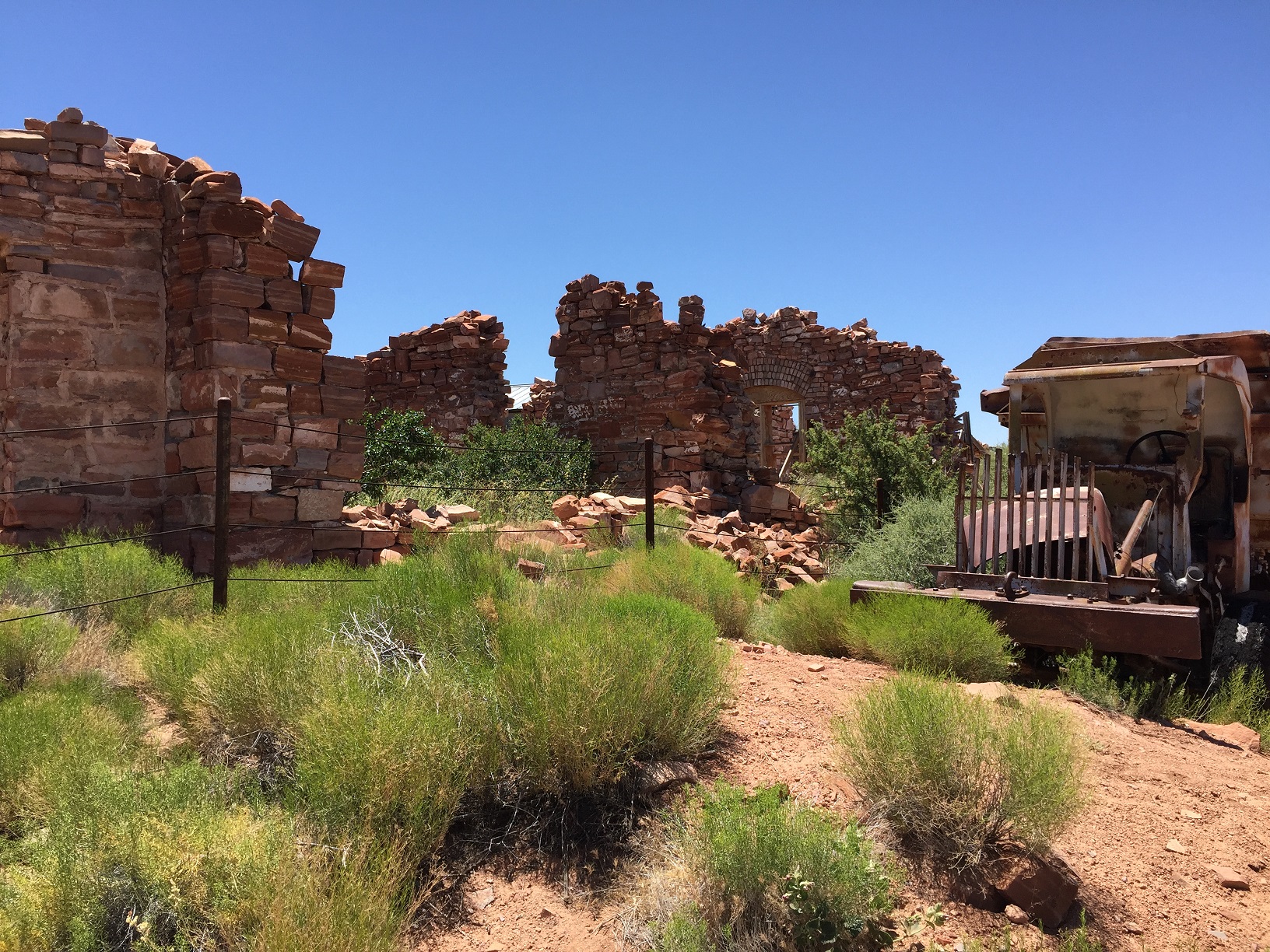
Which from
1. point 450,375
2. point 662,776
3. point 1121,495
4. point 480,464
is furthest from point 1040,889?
point 450,375

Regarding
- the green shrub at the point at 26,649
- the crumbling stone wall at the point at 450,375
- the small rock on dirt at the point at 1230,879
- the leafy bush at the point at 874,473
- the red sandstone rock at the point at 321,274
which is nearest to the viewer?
the small rock on dirt at the point at 1230,879

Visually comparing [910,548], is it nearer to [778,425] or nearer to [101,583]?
[101,583]

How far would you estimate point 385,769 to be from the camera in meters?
3.30

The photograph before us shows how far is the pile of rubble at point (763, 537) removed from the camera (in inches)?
396

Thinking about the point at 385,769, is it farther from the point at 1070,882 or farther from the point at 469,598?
the point at 1070,882

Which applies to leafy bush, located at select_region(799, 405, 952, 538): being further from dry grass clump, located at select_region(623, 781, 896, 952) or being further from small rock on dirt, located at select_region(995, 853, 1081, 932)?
dry grass clump, located at select_region(623, 781, 896, 952)

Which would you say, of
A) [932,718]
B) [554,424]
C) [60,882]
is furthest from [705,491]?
[60,882]

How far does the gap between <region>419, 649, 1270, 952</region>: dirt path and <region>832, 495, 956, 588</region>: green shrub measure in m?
3.01

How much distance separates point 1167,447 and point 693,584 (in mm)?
3880

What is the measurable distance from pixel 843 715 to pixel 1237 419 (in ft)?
13.9

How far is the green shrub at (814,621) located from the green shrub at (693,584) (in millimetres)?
302

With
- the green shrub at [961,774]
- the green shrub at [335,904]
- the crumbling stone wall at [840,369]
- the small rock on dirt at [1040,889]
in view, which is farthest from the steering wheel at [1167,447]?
the crumbling stone wall at [840,369]

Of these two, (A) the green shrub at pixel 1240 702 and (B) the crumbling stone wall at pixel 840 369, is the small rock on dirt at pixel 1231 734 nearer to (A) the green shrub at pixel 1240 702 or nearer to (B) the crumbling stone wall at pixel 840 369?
(A) the green shrub at pixel 1240 702

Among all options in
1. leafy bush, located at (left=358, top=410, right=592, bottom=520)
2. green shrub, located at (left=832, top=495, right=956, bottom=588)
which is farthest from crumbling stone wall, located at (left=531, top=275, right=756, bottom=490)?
green shrub, located at (left=832, top=495, right=956, bottom=588)
